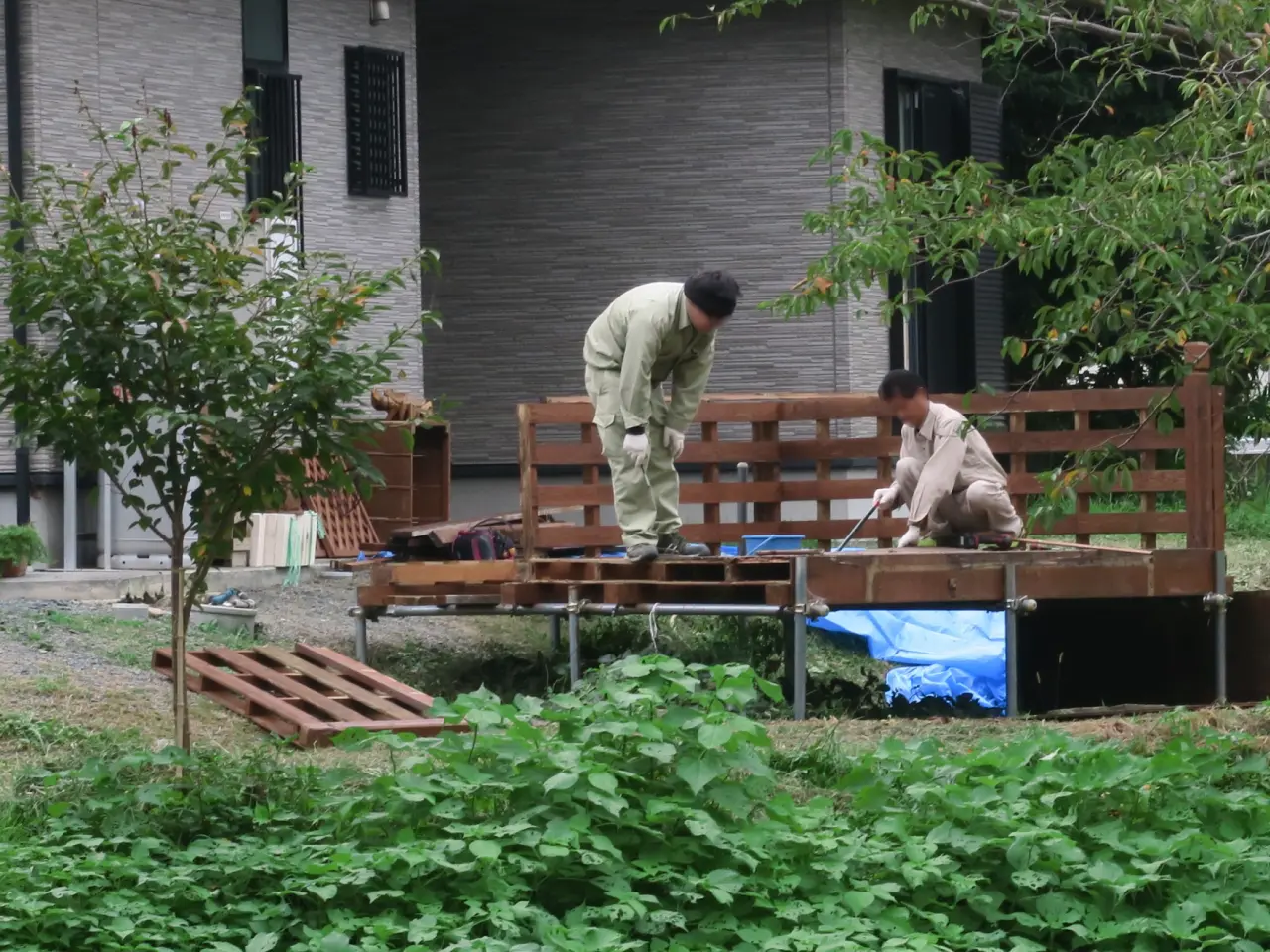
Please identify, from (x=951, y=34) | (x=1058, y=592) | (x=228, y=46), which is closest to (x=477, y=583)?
(x=1058, y=592)

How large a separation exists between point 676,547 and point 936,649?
8.99 ft

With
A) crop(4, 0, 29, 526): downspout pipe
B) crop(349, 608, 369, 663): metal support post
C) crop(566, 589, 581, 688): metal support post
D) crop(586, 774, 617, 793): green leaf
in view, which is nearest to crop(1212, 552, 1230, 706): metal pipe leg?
crop(566, 589, 581, 688): metal support post

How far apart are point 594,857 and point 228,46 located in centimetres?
1119

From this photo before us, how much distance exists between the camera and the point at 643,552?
1011 cm

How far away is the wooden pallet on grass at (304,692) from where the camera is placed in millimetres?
8719

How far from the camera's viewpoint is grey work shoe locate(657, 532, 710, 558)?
1036cm

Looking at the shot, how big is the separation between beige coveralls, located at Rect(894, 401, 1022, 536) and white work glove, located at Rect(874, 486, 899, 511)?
0.15 ft

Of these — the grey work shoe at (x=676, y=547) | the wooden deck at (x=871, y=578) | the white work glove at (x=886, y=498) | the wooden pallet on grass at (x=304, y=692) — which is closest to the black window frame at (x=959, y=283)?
the white work glove at (x=886, y=498)

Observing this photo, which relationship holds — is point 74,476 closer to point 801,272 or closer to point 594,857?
point 801,272

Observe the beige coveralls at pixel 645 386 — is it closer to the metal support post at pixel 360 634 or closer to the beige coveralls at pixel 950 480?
the beige coveralls at pixel 950 480

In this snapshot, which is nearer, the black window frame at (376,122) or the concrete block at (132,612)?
the concrete block at (132,612)

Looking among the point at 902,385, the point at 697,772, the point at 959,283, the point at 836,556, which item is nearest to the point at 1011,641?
the point at 836,556

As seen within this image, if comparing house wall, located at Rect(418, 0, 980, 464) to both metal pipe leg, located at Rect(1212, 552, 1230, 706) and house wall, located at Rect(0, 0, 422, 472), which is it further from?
metal pipe leg, located at Rect(1212, 552, 1230, 706)

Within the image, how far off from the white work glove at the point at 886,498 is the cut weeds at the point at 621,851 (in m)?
4.43
